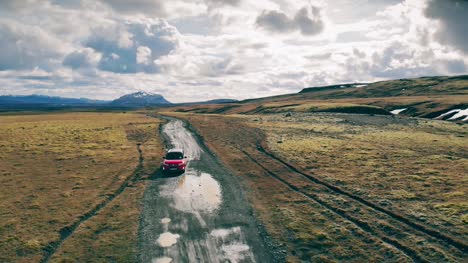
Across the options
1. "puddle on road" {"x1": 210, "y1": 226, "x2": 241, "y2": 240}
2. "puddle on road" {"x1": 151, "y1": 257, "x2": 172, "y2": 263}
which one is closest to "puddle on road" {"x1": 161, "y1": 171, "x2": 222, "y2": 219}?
"puddle on road" {"x1": 210, "y1": 226, "x2": 241, "y2": 240}

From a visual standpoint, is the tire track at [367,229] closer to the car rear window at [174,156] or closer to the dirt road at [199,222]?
the dirt road at [199,222]

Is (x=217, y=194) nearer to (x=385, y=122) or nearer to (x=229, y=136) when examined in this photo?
(x=229, y=136)

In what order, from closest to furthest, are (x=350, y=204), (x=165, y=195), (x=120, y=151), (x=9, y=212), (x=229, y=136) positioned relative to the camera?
(x=9, y=212) < (x=350, y=204) < (x=165, y=195) < (x=120, y=151) < (x=229, y=136)

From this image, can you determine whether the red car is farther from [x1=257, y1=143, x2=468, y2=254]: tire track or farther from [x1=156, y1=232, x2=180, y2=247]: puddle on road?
[x1=156, y1=232, x2=180, y2=247]: puddle on road

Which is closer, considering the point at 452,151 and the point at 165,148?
the point at 452,151

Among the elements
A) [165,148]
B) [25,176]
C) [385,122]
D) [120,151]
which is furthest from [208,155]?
[385,122]
